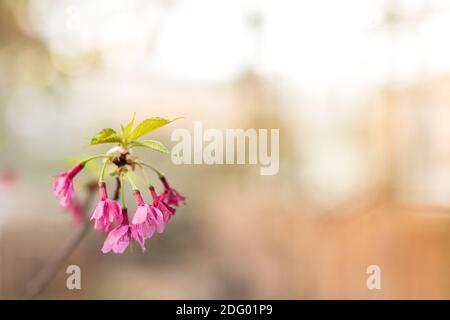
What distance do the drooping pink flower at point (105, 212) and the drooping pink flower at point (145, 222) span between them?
0.03 metres

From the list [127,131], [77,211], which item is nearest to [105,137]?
[127,131]

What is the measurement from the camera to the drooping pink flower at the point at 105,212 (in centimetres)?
57

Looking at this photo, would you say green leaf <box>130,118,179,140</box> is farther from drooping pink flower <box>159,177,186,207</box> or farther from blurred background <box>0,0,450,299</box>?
blurred background <box>0,0,450,299</box>

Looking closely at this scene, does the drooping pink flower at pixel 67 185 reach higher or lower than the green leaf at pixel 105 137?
lower

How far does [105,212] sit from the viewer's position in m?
0.57

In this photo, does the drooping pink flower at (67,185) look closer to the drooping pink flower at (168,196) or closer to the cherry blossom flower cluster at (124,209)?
the cherry blossom flower cluster at (124,209)

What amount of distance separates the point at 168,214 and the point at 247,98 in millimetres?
2480

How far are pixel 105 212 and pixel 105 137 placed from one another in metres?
0.10

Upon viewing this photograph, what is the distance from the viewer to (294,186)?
9.86 ft

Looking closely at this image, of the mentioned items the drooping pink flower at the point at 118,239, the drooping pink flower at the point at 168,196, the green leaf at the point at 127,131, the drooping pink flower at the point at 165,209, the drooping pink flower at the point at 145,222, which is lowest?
the drooping pink flower at the point at 118,239

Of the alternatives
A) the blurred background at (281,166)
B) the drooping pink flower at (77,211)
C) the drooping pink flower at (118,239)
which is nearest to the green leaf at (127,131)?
the drooping pink flower at (118,239)
